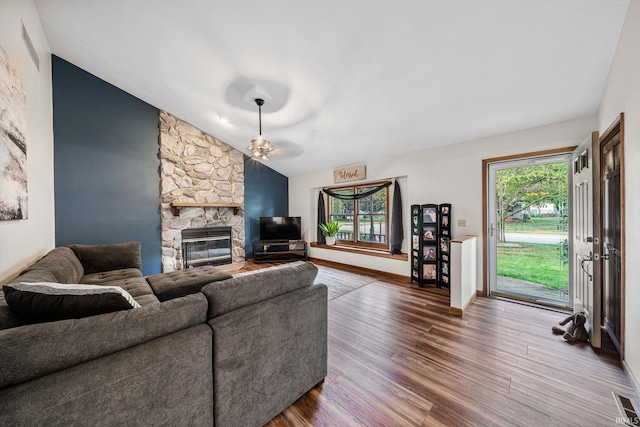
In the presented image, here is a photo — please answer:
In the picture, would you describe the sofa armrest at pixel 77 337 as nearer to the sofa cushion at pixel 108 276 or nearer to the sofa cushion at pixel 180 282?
the sofa cushion at pixel 180 282

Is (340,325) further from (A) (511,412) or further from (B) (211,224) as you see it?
(B) (211,224)

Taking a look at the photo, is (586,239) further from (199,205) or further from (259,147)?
(199,205)

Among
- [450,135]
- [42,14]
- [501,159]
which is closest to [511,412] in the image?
[501,159]

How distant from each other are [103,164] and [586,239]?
21.0ft

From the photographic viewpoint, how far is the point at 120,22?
2.66m

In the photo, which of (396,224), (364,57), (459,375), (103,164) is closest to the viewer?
(459,375)

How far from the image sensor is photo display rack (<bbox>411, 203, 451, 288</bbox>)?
373 centimetres

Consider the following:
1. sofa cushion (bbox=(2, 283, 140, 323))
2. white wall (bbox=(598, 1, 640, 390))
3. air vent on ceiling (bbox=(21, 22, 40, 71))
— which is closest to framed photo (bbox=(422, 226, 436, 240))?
white wall (bbox=(598, 1, 640, 390))

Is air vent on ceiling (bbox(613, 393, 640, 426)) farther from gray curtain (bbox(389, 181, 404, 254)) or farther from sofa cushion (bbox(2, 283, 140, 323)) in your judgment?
gray curtain (bbox(389, 181, 404, 254))

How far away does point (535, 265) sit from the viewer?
3.32 metres

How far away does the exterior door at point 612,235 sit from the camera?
2064 mm

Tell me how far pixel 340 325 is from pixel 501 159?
308cm

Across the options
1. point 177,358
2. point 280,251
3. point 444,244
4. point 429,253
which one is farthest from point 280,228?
point 177,358

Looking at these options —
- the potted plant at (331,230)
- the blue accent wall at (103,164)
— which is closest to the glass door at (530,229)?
the potted plant at (331,230)
